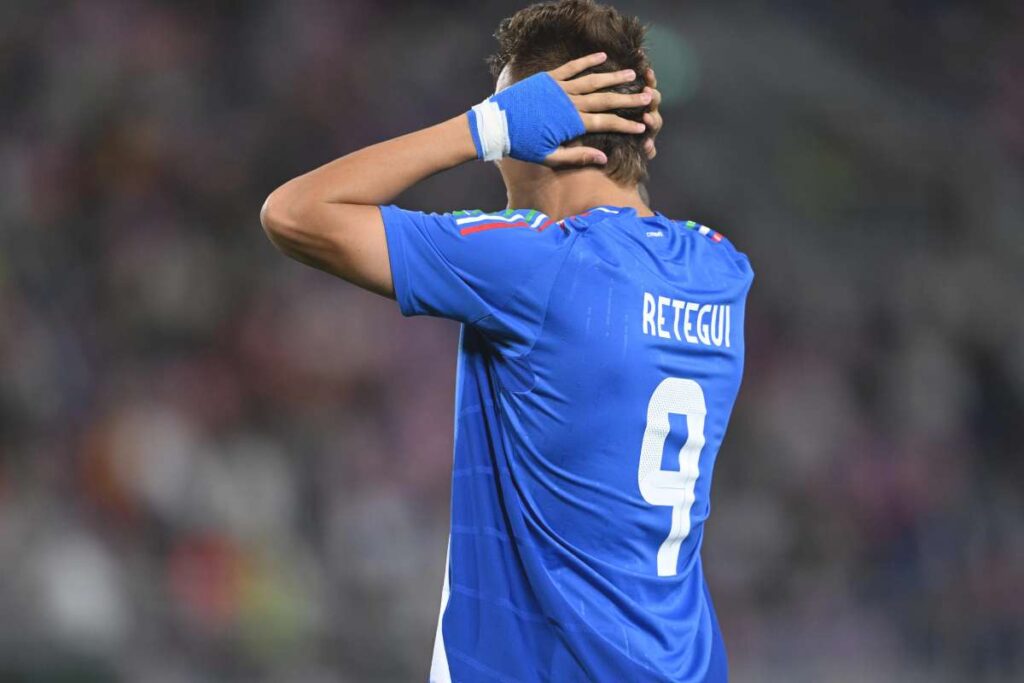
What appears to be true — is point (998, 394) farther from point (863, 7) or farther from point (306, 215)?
point (306, 215)

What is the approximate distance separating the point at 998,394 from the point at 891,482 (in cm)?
89

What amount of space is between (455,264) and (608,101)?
0.41m

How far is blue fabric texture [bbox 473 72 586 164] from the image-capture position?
1911 millimetres

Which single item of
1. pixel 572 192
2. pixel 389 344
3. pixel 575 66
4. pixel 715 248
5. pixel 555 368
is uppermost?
pixel 575 66

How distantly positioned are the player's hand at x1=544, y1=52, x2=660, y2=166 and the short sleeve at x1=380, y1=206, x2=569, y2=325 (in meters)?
0.22

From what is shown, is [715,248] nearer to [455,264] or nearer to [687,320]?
[687,320]

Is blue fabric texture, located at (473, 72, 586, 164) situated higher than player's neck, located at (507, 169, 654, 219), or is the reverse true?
blue fabric texture, located at (473, 72, 586, 164)

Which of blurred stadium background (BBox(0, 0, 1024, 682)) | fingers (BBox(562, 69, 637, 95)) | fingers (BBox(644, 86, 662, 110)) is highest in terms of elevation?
fingers (BBox(562, 69, 637, 95))

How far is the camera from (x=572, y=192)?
6.80 feet

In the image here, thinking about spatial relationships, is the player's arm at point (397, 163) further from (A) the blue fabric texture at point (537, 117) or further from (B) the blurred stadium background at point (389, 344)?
(B) the blurred stadium background at point (389, 344)

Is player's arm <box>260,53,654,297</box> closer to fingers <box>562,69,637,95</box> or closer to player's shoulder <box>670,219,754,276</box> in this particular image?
fingers <box>562,69,637,95</box>

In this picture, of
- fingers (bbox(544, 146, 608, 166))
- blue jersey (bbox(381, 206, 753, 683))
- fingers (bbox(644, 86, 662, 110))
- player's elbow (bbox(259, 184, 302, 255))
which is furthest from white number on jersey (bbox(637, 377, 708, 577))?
player's elbow (bbox(259, 184, 302, 255))

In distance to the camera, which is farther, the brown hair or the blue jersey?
the brown hair

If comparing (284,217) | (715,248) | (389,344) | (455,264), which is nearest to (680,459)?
(715,248)
